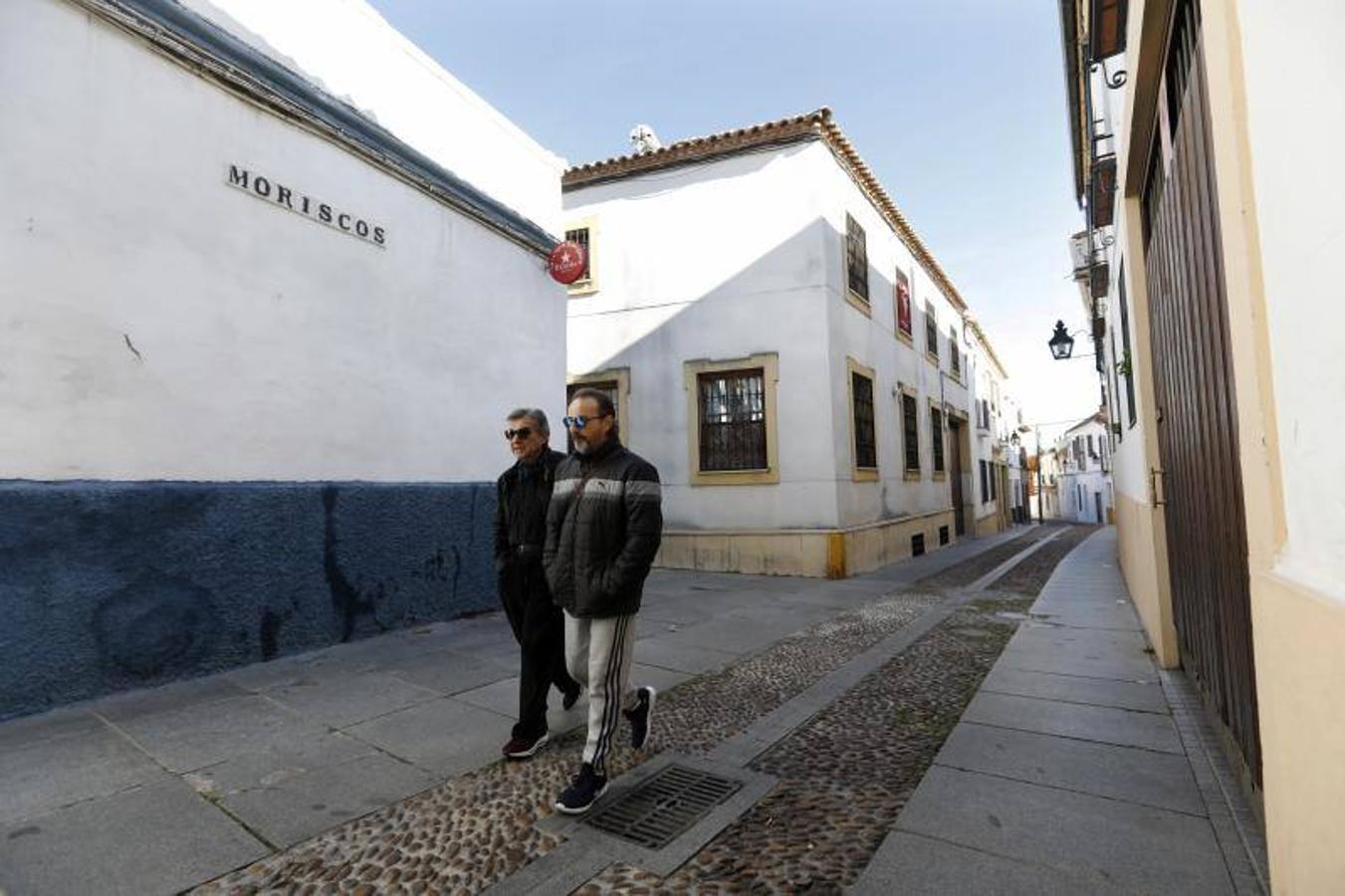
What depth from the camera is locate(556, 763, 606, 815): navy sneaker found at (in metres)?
2.83

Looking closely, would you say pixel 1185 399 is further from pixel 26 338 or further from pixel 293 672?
pixel 26 338

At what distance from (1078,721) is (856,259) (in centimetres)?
1071

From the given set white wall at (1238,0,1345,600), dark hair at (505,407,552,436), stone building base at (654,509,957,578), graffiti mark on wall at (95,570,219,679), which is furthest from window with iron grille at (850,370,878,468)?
white wall at (1238,0,1345,600)

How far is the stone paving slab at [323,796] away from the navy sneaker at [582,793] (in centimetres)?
79

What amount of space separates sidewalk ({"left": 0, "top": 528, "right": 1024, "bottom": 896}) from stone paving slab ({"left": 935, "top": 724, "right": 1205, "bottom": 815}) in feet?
7.07

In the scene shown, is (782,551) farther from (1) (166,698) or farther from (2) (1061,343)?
(1) (166,698)

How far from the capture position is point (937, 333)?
64.3 feet

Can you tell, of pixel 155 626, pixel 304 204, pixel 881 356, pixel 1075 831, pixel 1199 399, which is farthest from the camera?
pixel 881 356

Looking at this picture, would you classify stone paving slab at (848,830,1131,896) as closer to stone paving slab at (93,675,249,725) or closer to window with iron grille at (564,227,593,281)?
stone paving slab at (93,675,249,725)

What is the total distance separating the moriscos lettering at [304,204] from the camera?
215 inches

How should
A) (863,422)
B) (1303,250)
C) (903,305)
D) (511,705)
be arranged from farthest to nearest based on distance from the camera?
(903,305) < (863,422) < (511,705) < (1303,250)

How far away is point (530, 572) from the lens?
3.66 meters

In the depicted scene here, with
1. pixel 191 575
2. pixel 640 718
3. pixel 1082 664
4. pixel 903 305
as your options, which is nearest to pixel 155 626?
pixel 191 575

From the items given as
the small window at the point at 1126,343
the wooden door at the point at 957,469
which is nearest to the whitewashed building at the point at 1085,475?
the wooden door at the point at 957,469
